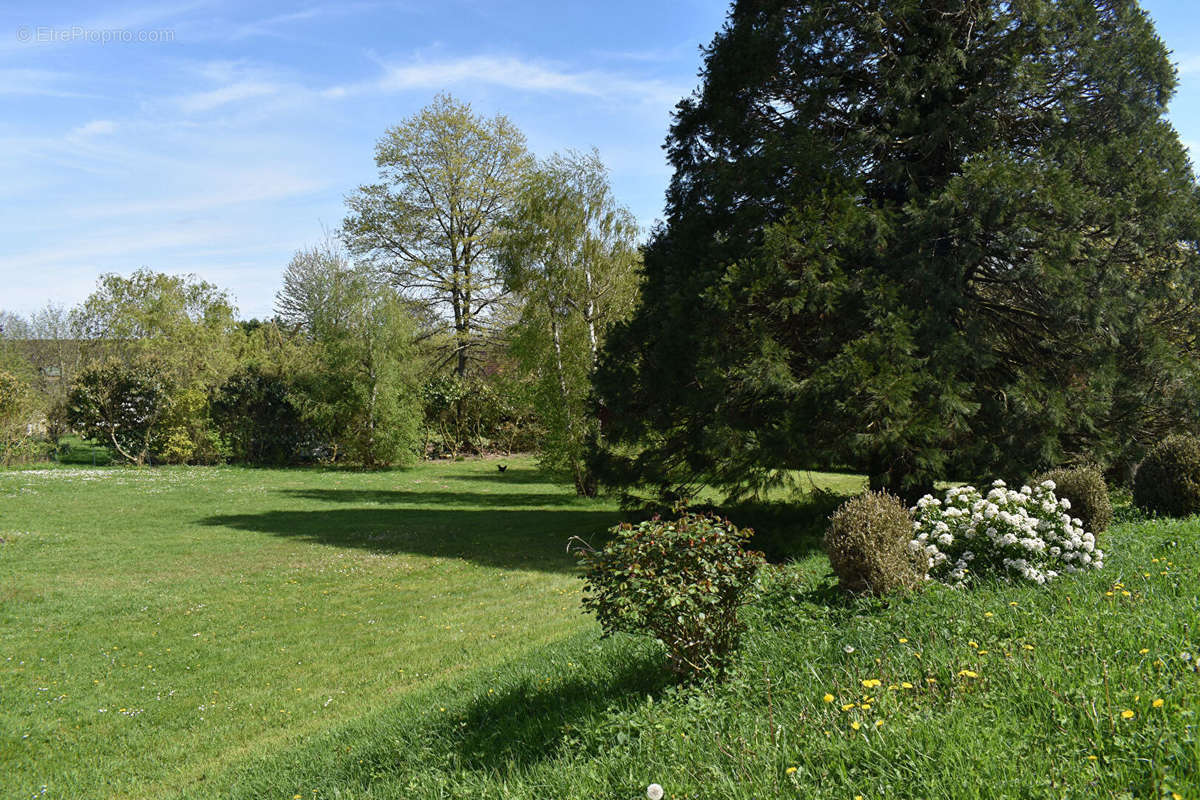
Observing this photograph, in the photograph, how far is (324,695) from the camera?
22.4ft

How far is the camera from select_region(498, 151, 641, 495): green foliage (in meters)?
19.1

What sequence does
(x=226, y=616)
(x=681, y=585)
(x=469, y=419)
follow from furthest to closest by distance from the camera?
(x=469, y=419) < (x=226, y=616) < (x=681, y=585)

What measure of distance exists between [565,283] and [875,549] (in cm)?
1476

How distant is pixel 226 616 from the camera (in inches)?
376

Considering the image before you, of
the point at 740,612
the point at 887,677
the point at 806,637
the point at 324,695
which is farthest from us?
the point at 324,695

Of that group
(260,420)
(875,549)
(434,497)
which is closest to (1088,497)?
(875,549)

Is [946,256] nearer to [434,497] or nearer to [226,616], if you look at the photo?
[226,616]

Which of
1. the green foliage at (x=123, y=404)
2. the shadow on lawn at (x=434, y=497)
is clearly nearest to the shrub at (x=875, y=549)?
the shadow on lawn at (x=434, y=497)

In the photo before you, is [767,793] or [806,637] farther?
[806,637]

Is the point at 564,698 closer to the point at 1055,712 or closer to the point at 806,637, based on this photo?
the point at 806,637

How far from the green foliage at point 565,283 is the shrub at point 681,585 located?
14.2 meters

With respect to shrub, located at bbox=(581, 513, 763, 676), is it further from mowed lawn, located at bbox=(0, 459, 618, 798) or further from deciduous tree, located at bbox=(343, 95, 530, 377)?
deciduous tree, located at bbox=(343, 95, 530, 377)

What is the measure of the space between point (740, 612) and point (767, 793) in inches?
112

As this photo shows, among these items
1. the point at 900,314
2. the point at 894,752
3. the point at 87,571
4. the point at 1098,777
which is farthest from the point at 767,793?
the point at 87,571
